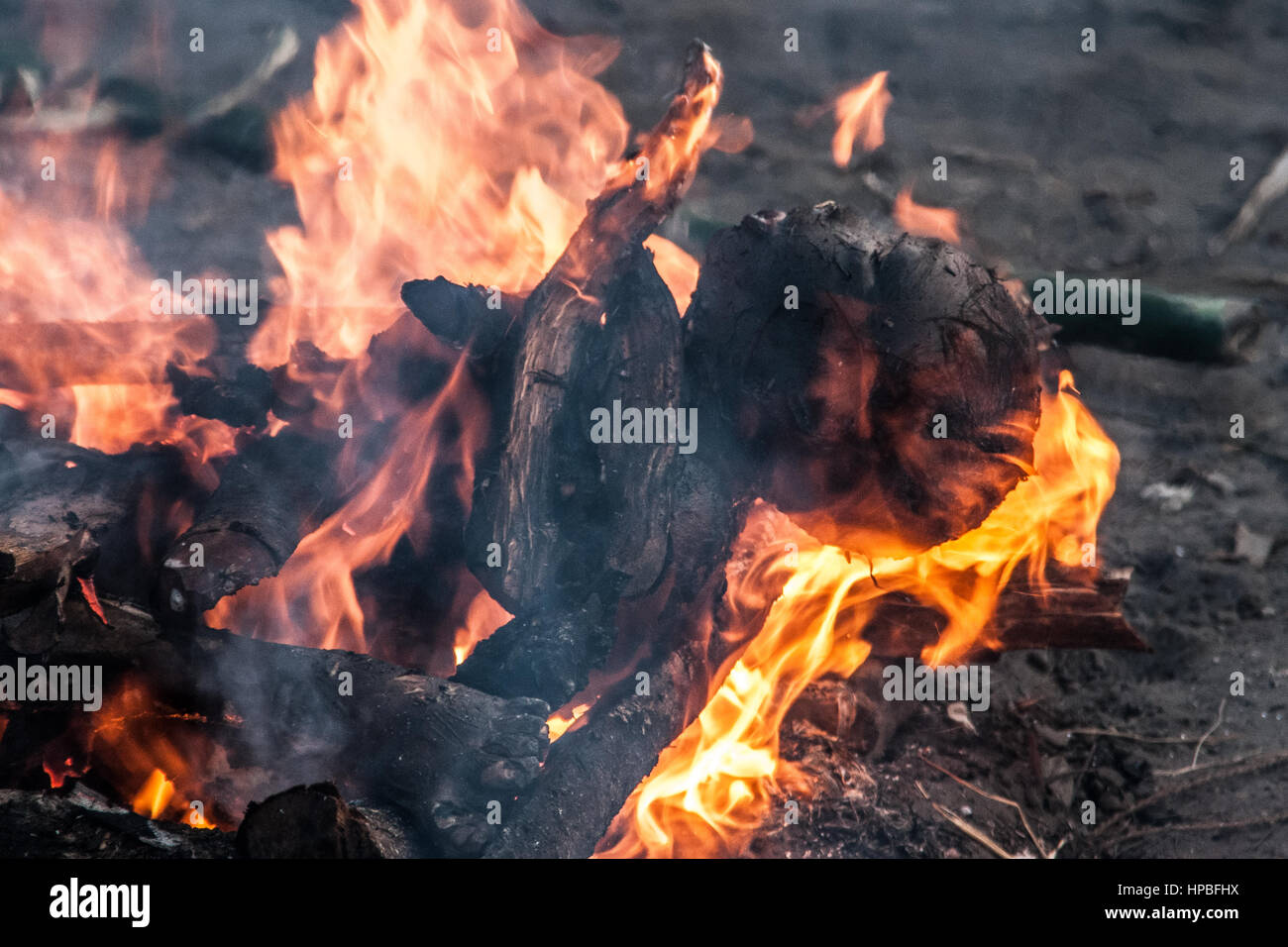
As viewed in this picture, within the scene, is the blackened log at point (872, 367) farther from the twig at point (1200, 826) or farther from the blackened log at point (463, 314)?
the twig at point (1200, 826)

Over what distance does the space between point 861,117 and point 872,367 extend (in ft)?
18.2

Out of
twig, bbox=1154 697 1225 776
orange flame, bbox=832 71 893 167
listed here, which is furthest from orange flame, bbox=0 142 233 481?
orange flame, bbox=832 71 893 167

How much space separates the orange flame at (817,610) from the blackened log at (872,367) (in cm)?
51

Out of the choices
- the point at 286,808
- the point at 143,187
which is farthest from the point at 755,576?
the point at 143,187

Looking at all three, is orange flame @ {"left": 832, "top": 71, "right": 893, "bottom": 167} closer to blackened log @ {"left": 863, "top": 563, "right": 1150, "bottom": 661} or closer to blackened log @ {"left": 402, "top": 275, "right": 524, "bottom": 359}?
blackened log @ {"left": 863, "top": 563, "right": 1150, "bottom": 661}

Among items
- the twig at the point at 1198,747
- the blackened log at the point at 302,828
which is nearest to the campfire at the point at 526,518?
the blackened log at the point at 302,828

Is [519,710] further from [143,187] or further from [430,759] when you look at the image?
[143,187]

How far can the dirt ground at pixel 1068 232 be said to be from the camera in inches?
137

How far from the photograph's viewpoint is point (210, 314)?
380 centimetres

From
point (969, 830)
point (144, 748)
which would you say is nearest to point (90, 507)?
point (144, 748)

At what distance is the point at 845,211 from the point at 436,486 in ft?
5.77

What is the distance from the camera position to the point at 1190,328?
5590 millimetres

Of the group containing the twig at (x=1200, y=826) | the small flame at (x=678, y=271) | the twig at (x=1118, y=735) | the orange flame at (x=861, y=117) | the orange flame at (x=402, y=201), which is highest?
the orange flame at (x=861, y=117)

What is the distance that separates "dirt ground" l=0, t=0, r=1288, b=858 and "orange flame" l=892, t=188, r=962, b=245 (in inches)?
5.9
